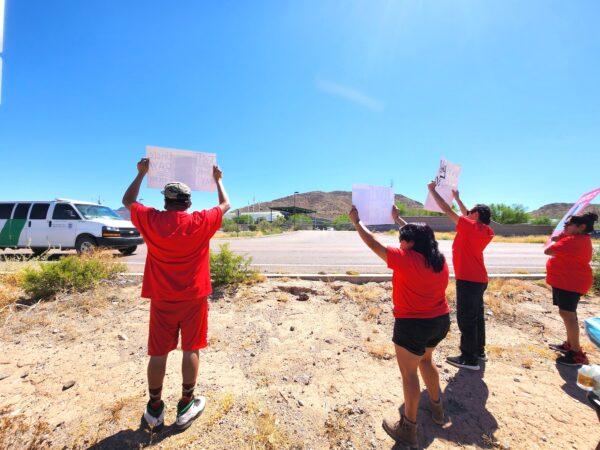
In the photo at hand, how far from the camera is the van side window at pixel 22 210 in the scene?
9219 mm

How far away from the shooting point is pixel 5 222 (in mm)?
9188

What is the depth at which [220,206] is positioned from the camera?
2.34m

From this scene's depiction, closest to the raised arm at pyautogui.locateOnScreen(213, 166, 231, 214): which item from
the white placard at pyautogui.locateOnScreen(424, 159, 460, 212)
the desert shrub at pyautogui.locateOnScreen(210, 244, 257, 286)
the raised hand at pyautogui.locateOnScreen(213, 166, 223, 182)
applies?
the raised hand at pyautogui.locateOnScreen(213, 166, 223, 182)

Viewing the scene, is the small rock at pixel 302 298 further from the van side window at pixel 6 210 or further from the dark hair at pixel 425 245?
the van side window at pixel 6 210

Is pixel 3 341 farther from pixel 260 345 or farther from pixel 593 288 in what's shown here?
pixel 593 288

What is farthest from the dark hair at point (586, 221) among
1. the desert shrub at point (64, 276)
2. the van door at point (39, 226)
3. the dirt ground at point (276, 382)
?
the van door at point (39, 226)

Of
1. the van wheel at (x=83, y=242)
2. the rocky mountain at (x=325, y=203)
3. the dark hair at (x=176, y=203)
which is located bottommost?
the van wheel at (x=83, y=242)

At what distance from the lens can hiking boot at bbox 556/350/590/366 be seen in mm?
3037

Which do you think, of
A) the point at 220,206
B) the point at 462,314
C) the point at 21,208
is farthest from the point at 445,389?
the point at 21,208

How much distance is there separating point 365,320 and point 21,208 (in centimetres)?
1179

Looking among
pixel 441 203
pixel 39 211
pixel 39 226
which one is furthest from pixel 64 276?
pixel 39 211

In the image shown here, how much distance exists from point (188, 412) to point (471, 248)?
9.95 feet

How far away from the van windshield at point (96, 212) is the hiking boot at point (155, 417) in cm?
918

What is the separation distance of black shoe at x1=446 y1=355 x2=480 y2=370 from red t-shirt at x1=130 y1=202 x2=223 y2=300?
2.86 meters
